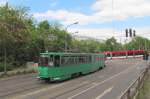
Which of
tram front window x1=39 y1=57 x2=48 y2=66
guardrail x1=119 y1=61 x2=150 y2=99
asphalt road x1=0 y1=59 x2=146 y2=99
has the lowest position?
asphalt road x1=0 y1=59 x2=146 y2=99

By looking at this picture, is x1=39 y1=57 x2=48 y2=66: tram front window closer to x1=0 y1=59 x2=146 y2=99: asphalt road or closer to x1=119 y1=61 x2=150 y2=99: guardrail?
x1=0 y1=59 x2=146 y2=99: asphalt road

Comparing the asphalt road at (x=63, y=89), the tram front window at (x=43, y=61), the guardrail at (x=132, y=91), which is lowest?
the asphalt road at (x=63, y=89)

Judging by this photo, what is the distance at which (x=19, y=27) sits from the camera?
47812 mm

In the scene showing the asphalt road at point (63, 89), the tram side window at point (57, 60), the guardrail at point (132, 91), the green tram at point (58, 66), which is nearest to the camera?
the guardrail at point (132, 91)

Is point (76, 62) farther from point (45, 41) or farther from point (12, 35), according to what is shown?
point (45, 41)

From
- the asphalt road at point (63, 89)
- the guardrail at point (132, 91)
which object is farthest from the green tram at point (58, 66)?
the guardrail at point (132, 91)

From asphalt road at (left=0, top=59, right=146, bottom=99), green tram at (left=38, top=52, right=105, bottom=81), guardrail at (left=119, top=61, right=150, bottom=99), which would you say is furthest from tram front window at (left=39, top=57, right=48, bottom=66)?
guardrail at (left=119, top=61, right=150, bottom=99)

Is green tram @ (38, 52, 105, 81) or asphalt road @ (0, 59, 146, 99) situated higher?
green tram @ (38, 52, 105, 81)

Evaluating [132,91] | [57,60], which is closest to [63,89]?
[57,60]

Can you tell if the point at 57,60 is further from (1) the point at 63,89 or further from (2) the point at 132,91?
(2) the point at 132,91

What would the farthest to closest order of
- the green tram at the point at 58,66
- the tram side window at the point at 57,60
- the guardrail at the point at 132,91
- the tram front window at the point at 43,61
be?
the tram side window at the point at 57,60
the tram front window at the point at 43,61
the green tram at the point at 58,66
the guardrail at the point at 132,91

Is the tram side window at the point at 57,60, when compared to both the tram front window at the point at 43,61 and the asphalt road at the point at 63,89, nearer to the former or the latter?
the tram front window at the point at 43,61

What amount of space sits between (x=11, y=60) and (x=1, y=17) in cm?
1144

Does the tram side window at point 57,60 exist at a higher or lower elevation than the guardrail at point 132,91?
higher
